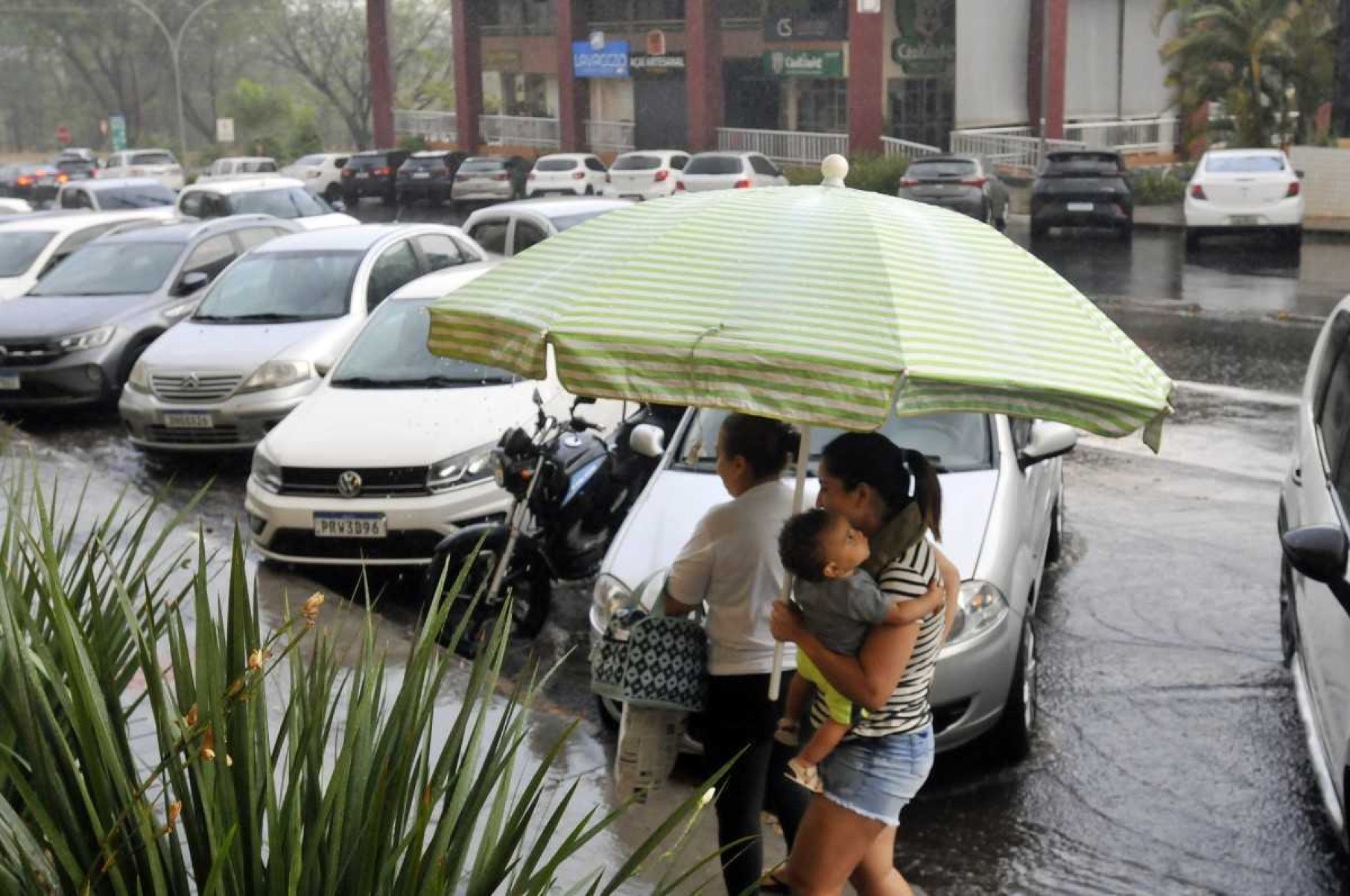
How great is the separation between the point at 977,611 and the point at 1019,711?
46 cm

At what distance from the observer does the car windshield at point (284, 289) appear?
12.4 m

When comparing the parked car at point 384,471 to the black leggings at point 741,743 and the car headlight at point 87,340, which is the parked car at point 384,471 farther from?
the car headlight at point 87,340

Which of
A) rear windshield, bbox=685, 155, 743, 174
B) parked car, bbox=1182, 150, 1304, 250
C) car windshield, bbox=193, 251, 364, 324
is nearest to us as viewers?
car windshield, bbox=193, 251, 364, 324

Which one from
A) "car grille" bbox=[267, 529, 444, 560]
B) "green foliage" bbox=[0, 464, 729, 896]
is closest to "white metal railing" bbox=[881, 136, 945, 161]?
"car grille" bbox=[267, 529, 444, 560]

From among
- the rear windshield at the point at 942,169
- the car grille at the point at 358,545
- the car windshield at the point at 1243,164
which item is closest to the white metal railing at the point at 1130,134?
the rear windshield at the point at 942,169

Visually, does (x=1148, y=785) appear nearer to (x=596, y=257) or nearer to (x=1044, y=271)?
(x=1044, y=271)

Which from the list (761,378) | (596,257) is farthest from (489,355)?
(761,378)

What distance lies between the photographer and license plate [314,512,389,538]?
8555mm

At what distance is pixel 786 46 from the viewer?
44.9 m

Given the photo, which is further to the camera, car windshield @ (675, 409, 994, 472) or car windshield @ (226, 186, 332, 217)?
car windshield @ (226, 186, 332, 217)

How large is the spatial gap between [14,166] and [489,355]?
52056 mm

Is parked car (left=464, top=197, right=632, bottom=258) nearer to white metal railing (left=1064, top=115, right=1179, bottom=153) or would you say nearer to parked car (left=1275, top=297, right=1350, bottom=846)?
parked car (left=1275, top=297, right=1350, bottom=846)

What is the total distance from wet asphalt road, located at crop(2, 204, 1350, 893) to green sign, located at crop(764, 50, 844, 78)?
1245 inches

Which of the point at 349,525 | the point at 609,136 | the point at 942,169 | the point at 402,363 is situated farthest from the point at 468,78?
the point at 349,525
